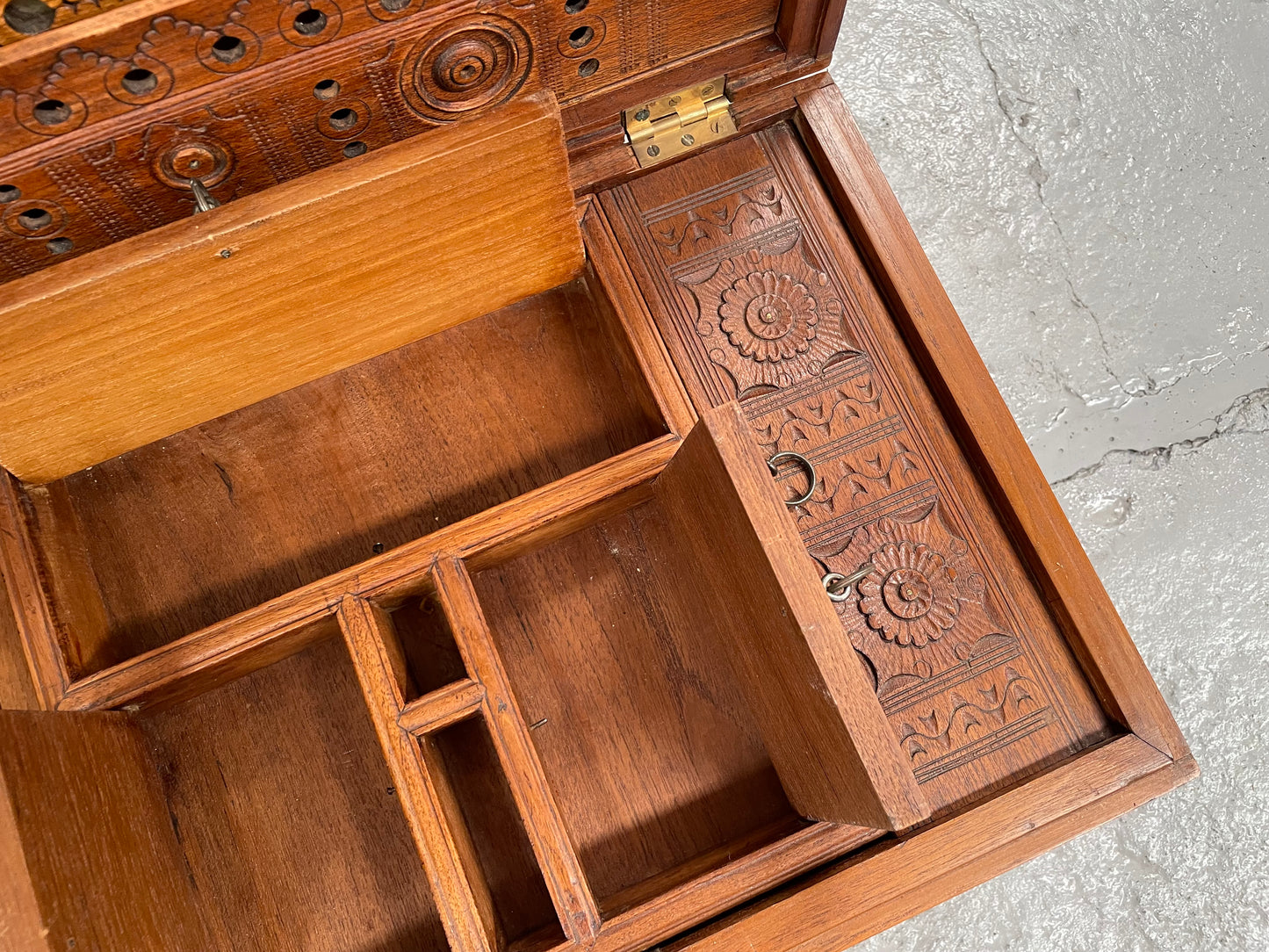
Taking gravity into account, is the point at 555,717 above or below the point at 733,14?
below

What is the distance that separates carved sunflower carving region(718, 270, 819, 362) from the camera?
1004 millimetres

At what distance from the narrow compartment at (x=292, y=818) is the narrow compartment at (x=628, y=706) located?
6.8 inches

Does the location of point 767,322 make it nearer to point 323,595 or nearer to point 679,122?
point 679,122

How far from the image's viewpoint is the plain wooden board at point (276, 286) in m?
0.72

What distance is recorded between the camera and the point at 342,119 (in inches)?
31.3

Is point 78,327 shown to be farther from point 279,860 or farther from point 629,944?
point 629,944

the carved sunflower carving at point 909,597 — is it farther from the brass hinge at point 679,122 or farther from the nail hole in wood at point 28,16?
the nail hole in wood at point 28,16

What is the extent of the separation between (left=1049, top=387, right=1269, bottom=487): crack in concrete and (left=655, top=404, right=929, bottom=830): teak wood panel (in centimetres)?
84

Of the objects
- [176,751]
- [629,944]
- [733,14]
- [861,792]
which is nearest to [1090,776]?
[861,792]

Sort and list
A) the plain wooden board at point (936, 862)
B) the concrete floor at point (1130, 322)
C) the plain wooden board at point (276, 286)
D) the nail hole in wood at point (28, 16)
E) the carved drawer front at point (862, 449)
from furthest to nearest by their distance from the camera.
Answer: the concrete floor at point (1130, 322) < the carved drawer front at point (862, 449) < the plain wooden board at point (936, 862) < the plain wooden board at point (276, 286) < the nail hole in wood at point (28, 16)

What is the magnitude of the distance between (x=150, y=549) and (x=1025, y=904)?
130 cm

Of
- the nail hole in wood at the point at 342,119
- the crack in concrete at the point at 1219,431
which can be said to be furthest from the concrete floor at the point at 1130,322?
the nail hole in wood at the point at 342,119

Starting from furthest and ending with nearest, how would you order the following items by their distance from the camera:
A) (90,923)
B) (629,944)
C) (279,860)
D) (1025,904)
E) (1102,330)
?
(1102,330)
(1025,904)
(279,860)
(629,944)
(90,923)

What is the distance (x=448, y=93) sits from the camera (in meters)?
0.82
